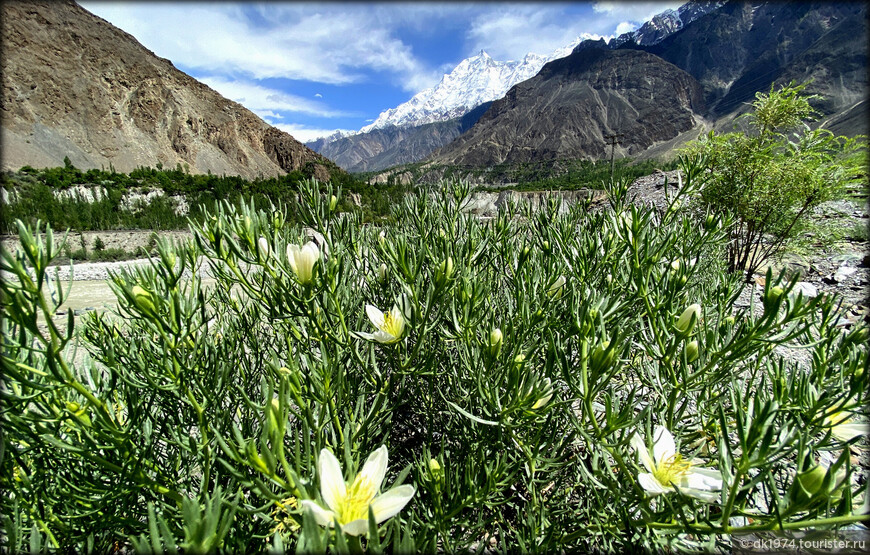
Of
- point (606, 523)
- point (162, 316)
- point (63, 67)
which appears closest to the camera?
point (162, 316)

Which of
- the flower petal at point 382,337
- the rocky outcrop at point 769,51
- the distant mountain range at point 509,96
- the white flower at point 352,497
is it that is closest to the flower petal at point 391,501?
the white flower at point 352,497

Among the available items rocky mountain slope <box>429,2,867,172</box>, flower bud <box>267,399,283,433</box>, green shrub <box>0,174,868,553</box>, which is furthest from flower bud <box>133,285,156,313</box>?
rocky mountain slope <box>429,2,867,172</box>

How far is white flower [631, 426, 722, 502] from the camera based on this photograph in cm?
82

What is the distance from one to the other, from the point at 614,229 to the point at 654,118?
139m

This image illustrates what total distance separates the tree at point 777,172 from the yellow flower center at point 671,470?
6029 mm

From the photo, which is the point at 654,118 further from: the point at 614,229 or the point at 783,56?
the point at 614,229

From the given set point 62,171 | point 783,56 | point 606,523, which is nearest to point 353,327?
point 606,523

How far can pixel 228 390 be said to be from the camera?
1.22m

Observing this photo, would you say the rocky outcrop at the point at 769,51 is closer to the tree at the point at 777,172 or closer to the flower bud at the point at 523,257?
the tree at the point at 777,172

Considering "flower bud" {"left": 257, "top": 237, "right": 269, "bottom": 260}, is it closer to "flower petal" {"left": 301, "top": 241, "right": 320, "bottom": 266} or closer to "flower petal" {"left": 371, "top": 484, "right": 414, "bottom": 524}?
"flower petal" {"left": 301, "top": 241, "right": 320, "bottom": 266}

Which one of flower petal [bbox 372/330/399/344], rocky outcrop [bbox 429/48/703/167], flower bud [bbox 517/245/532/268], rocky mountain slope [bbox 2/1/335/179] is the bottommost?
flower petal [bbox 372/330/399/344]

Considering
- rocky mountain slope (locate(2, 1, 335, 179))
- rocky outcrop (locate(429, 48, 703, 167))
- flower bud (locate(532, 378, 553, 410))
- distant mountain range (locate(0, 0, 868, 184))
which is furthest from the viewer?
rocky outcrop (locate(429, 48, 703, 167))

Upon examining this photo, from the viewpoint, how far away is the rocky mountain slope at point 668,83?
98588mm

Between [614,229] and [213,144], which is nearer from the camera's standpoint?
[614,229]
